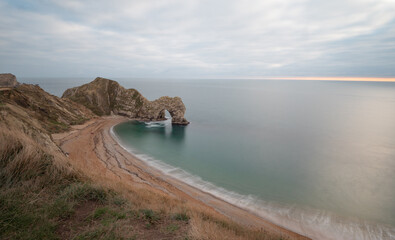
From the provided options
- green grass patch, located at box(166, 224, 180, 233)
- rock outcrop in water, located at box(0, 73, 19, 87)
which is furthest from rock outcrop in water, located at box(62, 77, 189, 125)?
rock outcrop in water, located at box(0, 73, 19, 87)

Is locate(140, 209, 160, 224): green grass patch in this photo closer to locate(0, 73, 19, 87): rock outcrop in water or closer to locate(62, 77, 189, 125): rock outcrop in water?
locate(62, 77, 189, 125): rock outcrop in water

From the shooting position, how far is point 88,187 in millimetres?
7328

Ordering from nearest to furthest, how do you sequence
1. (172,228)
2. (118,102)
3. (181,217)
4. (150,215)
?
(172,228) < (150,215) < (181,217) < (118,102)

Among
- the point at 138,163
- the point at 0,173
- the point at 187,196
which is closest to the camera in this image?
the point at 0,173

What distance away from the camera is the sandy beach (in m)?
15.9

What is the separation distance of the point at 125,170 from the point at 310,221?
20180 mm

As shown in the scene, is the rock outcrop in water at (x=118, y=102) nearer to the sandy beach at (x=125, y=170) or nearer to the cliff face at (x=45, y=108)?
the cliff face at (x=45, y=108)

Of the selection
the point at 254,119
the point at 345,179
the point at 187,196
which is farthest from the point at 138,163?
the point at 254,119

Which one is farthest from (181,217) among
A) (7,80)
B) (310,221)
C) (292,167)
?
(7,80)

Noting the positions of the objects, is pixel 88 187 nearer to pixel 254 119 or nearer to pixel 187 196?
pixel 187 196

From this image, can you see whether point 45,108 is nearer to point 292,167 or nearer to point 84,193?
point 84,193

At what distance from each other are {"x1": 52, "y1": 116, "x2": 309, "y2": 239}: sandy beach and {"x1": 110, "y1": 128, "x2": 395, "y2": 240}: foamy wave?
0.93 meters

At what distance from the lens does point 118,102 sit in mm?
57438

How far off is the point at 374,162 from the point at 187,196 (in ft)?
→ 98.2
